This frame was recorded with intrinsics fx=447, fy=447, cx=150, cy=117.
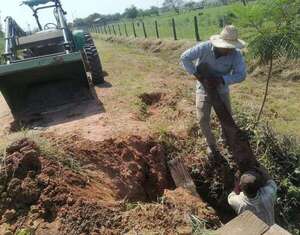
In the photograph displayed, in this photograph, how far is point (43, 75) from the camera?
841 cm

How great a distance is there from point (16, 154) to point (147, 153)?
1.87 m

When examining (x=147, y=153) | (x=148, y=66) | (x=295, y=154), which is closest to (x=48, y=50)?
(x=148, y=66)

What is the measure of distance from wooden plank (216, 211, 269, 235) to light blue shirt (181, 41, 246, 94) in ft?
7.43

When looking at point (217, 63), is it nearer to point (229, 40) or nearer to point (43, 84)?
point (229, 40)

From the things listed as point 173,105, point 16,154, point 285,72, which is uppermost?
point 16,154

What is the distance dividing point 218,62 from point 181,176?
1544 mm

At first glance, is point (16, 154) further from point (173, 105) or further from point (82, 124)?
point (173, 105)

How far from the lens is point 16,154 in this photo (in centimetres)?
500

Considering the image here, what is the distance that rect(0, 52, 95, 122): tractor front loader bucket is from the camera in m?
7.84

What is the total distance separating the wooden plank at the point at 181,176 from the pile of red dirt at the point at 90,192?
186 mm

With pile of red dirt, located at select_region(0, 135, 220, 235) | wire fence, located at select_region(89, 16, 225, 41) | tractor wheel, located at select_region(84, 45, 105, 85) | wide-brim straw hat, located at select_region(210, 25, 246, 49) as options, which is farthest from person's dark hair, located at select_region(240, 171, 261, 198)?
wire fence, located at select_region(89, 16, 225, 41)

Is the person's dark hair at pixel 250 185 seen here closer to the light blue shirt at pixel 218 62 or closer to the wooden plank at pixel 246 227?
the wooden plank at pixel 246 227

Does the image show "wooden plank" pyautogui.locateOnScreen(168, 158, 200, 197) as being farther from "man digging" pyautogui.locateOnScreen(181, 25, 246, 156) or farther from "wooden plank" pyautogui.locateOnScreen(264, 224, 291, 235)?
"wooden plank" pyautogui.locateOnScreen(264, 224, 291, 235)

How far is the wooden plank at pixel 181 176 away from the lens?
5695mm
